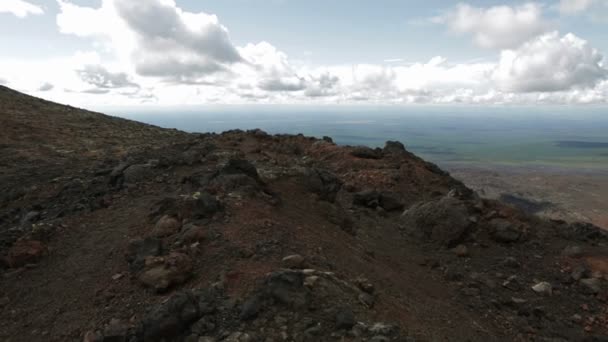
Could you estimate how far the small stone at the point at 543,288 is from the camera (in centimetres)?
1075

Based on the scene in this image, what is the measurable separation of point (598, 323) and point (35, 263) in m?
14.4

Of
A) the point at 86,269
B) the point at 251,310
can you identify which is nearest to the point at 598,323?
the point at 251,310

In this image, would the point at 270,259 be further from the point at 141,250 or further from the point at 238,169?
the point at 238,169

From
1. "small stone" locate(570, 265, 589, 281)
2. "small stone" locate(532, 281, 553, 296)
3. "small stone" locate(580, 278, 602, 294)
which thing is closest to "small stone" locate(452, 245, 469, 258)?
"small stone" locate(532, 281, 553, 296)

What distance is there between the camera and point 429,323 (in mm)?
7547

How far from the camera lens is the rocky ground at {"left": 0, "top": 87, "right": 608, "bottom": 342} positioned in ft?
21.9

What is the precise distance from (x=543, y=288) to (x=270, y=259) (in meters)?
Answer: 8.37

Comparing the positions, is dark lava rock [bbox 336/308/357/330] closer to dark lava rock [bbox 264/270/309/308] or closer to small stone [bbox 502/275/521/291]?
dark lava rock [bbox 264/270/309/308]

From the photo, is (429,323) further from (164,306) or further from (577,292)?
(577,292)

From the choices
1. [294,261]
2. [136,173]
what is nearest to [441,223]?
[294,261]

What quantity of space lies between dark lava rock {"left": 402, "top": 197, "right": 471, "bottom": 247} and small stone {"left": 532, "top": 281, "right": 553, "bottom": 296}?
9.52ft

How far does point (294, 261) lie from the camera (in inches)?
311

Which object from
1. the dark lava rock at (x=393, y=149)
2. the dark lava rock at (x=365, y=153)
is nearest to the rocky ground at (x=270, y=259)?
the dark lava rock at (x=365, y=153)

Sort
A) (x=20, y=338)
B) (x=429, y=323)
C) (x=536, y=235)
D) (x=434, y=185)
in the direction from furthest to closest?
1. (x=434, y=185)
2. (x=536, y=235)
3. (x=429, y=323)
4. (x=20, y=338)
